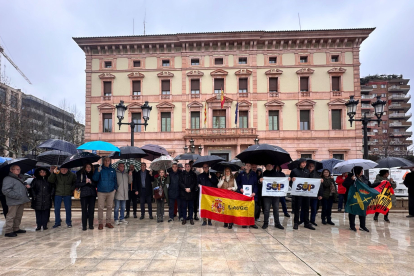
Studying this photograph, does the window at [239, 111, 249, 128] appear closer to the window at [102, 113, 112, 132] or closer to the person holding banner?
the window at [102, 113, 112, 132]

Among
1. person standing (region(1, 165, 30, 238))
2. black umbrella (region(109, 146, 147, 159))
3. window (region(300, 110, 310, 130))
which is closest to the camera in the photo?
person standing (region(1, 165, 30, 238))

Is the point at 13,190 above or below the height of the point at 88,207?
above

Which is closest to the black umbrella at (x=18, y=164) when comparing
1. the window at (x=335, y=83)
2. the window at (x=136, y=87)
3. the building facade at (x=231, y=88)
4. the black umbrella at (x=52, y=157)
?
the black umbrella at (x=52, y=157)

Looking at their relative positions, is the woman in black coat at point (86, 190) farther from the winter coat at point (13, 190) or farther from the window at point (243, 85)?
the window at point (243, 85)

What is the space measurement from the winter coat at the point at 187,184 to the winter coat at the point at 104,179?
2029mm

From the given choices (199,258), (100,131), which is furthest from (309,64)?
(199,258)

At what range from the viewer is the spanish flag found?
7562mm

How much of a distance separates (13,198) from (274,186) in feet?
22.2

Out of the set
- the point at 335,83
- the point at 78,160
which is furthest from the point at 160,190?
the point at 335,83

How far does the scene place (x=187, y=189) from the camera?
8.05 metres

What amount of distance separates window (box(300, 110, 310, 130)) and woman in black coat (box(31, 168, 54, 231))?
2434 centimetres

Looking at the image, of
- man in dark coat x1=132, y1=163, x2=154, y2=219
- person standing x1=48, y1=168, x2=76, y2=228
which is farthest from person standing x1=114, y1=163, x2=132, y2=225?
person standing x1=48, y1=168, x2=76, y2=228

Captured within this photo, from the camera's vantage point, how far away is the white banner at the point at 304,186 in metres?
7.52

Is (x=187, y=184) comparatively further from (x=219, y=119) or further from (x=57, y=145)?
(x=219, y=119)
